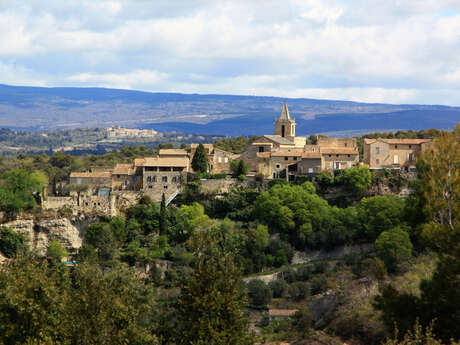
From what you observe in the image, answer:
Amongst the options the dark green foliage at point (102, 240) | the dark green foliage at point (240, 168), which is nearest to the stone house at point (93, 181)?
the dark green foliage at point (102, 240)

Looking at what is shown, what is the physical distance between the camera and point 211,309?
2244cm

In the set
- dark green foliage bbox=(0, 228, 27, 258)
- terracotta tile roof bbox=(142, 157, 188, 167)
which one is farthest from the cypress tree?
dark green foliage bbox=(0, 228, 27, 258)

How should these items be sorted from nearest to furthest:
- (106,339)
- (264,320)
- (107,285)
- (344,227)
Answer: (106,339) < (107,285) < (264,320) < (344,227)

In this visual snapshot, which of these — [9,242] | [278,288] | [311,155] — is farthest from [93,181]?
[278,288]

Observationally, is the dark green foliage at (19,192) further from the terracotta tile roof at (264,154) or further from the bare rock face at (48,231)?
the terracotta tile roof at (264,154)

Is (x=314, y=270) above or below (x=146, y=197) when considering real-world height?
below

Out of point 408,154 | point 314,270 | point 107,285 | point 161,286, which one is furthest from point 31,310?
point 408,154

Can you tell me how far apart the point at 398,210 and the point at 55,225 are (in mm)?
24103

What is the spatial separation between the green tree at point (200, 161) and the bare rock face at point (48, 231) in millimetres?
10501

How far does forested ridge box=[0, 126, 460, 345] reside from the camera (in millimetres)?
22281

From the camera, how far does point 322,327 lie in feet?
105

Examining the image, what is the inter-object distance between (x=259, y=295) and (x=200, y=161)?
51.5 ft

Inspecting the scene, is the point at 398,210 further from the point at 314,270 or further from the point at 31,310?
Answer: the point at 31,310

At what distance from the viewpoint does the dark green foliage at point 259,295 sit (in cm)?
4075
